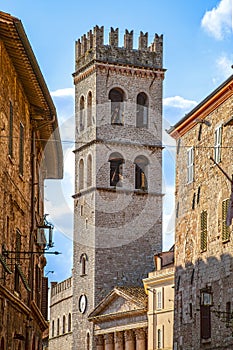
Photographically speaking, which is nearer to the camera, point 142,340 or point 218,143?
point 218,143

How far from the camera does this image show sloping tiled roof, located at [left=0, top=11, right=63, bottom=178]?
68.8 ft

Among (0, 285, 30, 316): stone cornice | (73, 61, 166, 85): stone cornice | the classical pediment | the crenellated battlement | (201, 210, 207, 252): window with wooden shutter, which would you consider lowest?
(0, 285, 30, 316): stone cornice

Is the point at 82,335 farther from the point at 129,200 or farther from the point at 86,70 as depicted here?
the point at 86,70

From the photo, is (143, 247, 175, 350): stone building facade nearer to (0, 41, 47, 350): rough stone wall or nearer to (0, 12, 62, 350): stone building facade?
(0, 12, 62, 350): stone building facade

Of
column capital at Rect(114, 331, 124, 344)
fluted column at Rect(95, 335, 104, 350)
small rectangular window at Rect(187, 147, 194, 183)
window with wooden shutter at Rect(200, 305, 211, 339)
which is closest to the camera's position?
window with wooden shutter at Rect(200, 305, 211, 339)

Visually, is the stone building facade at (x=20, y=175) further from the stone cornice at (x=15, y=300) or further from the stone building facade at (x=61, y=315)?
the stone building facade at (x=61, y=315)

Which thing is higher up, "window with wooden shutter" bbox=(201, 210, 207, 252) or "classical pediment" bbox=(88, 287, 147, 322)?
"classical pediment" bbox=(88, 287, 147, 322)

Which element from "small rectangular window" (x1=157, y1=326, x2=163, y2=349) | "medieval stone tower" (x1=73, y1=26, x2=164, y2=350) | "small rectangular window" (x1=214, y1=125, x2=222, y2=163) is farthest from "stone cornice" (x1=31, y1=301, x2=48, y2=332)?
"medieval stone tower" (x1=73, y1=26, x2=164, y2=350)

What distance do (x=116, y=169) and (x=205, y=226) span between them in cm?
3677

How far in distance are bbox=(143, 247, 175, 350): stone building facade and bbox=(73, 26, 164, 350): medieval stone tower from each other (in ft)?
30.9

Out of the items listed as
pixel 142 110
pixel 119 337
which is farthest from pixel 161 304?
pixel 142 110

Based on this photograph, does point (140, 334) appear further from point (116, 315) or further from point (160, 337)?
point (160, 337)

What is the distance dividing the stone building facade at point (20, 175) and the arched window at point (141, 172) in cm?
3825

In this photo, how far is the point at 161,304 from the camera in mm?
57312
